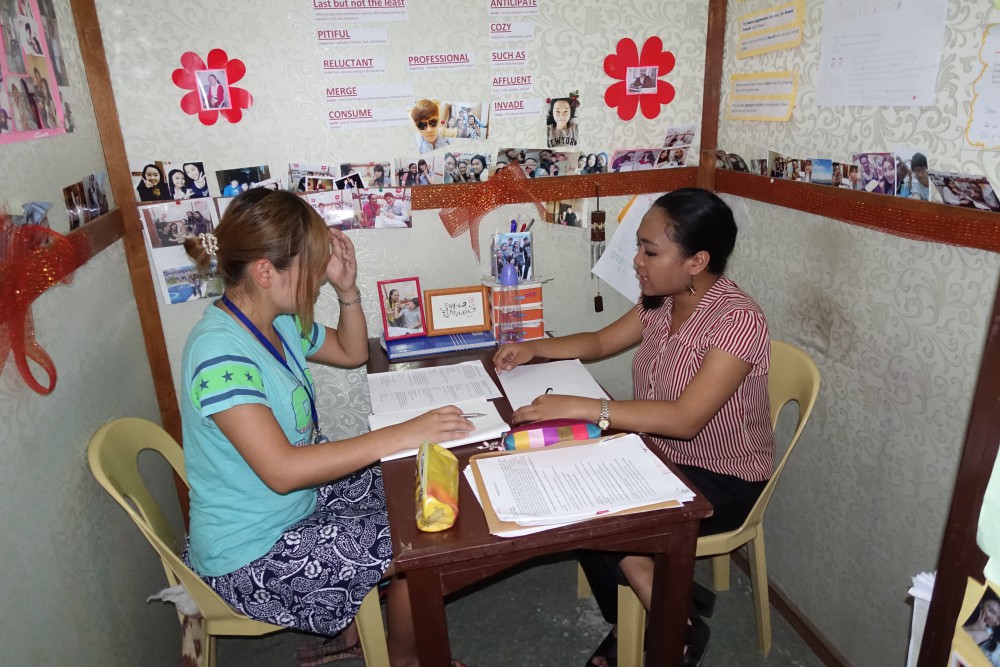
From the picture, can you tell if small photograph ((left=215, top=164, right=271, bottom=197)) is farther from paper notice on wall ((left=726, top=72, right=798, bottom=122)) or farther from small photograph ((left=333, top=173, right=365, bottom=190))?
paper notice on wall ((left=726, top=72, right=798, bottom=122))

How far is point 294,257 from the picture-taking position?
1.46m

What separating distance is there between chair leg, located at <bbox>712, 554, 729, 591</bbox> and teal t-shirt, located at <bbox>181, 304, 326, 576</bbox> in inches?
55.1

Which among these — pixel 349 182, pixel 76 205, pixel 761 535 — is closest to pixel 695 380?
pixel 761 535

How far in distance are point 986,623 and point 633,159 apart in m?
1.87

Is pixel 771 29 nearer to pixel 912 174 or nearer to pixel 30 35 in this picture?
pixel 912 174

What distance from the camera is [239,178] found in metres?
2.04

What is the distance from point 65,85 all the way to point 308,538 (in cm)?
128

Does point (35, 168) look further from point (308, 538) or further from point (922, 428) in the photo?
point (922, 428)

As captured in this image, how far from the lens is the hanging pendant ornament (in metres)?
2.31

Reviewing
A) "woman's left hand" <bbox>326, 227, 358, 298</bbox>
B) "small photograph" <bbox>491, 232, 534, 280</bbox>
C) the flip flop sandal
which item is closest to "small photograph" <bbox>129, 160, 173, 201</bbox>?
"woman's left hand" <bbox>326, 227, 358, 298</bbox>

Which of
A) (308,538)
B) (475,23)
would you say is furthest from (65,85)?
(308,538)

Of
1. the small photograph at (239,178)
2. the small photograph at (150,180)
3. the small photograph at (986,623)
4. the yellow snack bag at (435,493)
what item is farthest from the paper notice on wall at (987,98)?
the small photograph at (150,180)

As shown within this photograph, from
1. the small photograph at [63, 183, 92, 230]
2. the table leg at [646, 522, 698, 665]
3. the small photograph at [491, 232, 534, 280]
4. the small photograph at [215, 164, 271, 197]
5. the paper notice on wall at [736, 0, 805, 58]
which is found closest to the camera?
the table leg at [646, 522, 698, 665]

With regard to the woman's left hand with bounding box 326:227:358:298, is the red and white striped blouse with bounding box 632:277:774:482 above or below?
below
